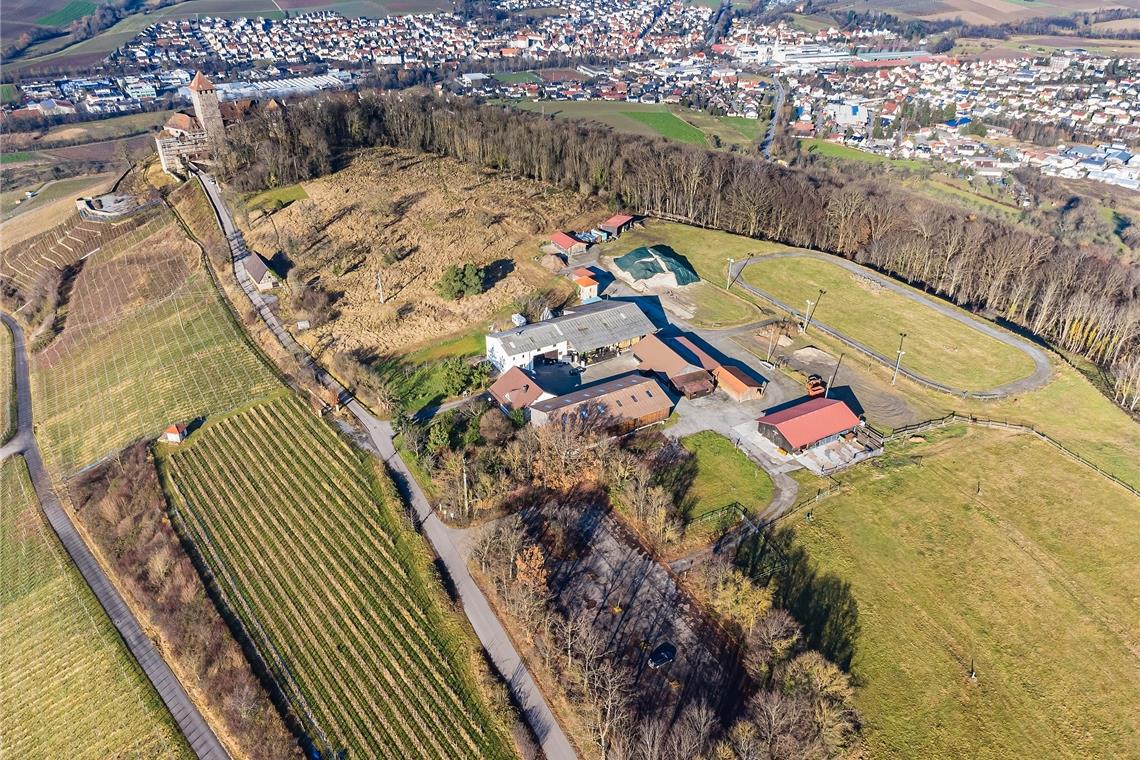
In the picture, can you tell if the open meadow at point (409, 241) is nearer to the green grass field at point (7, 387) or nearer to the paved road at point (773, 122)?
the green grass field at point (7, 387)

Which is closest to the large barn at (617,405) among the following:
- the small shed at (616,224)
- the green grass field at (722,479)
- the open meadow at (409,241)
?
the green grass field at (722,479)

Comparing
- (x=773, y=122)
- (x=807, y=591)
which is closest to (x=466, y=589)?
(x=807, y=591)

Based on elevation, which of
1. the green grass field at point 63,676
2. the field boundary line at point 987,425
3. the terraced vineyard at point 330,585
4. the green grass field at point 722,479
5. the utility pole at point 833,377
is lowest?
the green grass field at point 63,676

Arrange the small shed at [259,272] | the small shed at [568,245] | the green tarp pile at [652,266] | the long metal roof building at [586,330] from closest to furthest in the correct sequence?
1. the long metal roof building at [586,330]
2. the small shed at [259,272]
3. the green tarp pile at [652,266]
4. the small shed at [568,245]

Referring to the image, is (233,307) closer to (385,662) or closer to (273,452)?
(273,452)

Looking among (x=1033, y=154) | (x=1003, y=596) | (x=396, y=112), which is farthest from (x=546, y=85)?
(x=1003, y=596)

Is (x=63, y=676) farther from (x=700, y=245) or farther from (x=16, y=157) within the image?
(x=16, y=157)

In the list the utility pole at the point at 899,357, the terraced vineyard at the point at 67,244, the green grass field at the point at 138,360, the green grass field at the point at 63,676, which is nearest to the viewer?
the green grass field at the point at 63,676
